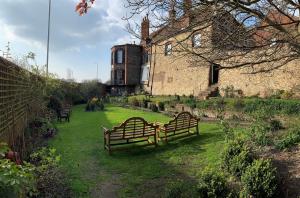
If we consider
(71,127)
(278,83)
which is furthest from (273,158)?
(278,83)

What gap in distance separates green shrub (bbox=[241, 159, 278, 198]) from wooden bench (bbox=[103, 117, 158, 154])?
472 centimetres

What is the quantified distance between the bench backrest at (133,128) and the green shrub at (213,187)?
459 centimetres

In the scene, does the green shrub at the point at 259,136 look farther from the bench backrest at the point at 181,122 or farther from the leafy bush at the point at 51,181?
the leafy bush at the point at 51,181

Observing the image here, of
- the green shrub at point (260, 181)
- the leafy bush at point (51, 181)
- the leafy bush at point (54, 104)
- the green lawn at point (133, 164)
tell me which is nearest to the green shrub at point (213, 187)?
the green shrub at point (260, 181)

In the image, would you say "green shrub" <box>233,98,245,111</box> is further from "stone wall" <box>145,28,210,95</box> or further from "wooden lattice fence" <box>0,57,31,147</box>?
"wooden lattice fence" <box>0,57,31,147</box>

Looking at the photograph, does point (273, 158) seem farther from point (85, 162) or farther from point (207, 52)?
point (85, 162)

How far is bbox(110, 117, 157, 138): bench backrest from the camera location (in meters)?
9.95

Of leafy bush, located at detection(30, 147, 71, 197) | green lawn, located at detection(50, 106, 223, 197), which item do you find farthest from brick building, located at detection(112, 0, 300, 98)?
leafy bush, located at detection(30, 147, 71, 197)

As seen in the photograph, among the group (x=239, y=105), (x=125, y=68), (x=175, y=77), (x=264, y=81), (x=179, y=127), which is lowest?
(x=179, y=127)

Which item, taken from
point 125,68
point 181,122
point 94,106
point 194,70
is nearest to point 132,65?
point 125,68

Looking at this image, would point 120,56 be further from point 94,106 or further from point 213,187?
point 213,187

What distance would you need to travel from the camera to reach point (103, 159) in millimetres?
9062

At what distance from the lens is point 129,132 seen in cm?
1015

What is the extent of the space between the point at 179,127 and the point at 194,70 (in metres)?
17.3
